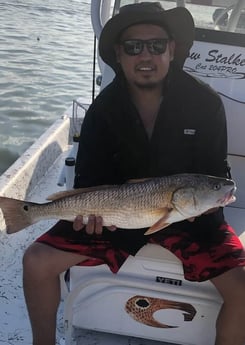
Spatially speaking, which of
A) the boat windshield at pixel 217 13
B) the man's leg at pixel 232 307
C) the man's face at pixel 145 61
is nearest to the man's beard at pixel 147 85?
the man's face at pixel 145 61

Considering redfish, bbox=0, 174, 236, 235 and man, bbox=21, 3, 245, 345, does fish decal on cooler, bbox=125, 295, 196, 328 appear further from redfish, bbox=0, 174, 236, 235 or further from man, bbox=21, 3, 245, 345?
redfish, bbox=0, 174, 236, 235

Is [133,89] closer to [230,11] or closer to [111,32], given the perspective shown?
[111,32]

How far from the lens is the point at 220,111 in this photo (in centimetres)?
228

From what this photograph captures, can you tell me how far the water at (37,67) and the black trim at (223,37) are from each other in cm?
350

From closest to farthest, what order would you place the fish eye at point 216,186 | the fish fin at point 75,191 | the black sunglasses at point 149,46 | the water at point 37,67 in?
the fish eye at point 216,186 < the fish fin at point 75,191 < the black sunglasses at point 149,46 < the water at point 37,67

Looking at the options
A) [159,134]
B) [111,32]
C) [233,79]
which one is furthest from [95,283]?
[233,79]

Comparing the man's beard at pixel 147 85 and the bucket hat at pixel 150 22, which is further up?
the bucket hat at pixel 150 22

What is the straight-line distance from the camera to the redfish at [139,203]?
71.9 inches

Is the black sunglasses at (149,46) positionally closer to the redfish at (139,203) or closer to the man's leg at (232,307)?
the redfish at (139,203)

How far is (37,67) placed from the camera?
1070 centimetres

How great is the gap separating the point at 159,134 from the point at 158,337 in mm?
918

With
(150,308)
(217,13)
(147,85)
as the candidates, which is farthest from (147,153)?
(217,13)

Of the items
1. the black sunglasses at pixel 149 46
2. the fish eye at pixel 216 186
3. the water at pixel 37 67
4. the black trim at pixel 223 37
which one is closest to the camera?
the fish eye at pixel 216 186

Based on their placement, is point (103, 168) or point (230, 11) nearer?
point (103, 168)
